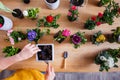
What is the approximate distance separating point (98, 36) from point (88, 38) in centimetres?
7

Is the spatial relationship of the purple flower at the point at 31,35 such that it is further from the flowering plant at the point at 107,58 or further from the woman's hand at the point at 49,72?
the flowering plant at the point at 107,58

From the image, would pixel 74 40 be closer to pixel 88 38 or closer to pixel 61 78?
pixel 88 38

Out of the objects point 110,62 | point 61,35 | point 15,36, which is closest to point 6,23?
point 15,36

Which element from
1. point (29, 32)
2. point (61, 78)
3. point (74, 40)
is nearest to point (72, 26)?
point (74, 40)

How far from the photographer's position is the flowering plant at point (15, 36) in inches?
46.7

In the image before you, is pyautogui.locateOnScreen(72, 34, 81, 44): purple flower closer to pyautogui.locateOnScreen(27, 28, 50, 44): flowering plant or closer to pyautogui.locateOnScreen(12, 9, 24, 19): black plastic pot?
pyautogui.locateOnScreen(27, 28, 50, 44): flowering plant

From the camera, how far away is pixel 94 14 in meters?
1.22

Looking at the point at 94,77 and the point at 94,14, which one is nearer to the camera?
the point at 94,14

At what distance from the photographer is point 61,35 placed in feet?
3.83

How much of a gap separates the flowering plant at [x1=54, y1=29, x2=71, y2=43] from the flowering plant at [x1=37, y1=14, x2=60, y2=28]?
0.05 metres

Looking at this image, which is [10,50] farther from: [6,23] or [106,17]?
[106,17]

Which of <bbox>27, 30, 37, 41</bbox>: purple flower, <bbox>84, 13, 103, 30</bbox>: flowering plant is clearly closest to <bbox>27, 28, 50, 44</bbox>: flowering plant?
<bbox>27, 30, 37, 41</bbox>: purple flower

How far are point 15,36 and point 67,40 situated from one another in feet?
0.93

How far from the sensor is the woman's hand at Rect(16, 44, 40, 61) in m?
1.11
